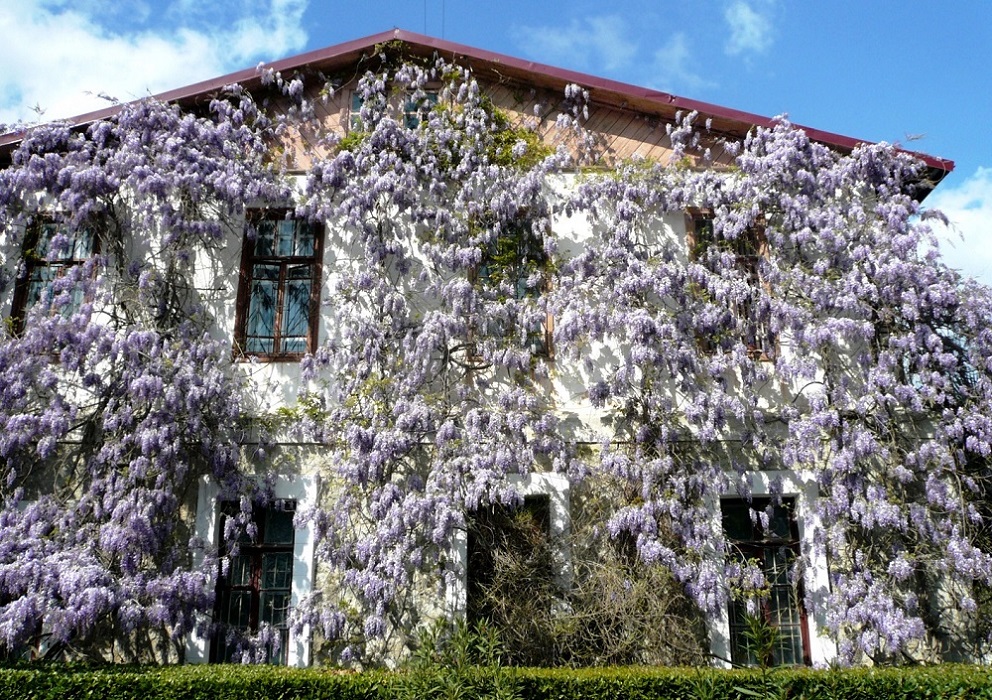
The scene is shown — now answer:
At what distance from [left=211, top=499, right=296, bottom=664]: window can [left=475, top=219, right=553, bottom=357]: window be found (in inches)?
123

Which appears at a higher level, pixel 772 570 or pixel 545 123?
pixel 545 123

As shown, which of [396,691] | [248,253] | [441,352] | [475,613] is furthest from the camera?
[248,253]

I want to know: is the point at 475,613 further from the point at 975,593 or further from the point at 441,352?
the point at 975,593

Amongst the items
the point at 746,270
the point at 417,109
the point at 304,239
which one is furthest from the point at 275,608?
the point at 746,270

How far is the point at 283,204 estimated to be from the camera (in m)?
9.91

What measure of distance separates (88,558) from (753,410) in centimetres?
659

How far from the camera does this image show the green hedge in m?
6.92

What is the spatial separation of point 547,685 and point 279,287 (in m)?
5.31

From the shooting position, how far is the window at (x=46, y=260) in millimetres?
9852

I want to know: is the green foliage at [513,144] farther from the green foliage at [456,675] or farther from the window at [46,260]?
the green foliage at [456,675]

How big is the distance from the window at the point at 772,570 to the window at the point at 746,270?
1.66 metres

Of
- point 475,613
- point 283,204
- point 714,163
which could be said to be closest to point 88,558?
point 475,613

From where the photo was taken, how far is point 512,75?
1041 cm

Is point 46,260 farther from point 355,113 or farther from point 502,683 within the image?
point 502,683
